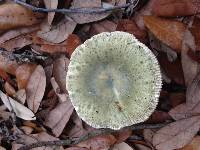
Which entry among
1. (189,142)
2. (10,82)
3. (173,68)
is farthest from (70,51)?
(189,142)

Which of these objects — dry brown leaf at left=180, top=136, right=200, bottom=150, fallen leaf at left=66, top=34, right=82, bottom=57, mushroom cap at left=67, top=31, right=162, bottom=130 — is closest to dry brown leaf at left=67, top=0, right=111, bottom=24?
fallen leaf at left=66, top=34, right=82, bottom=57

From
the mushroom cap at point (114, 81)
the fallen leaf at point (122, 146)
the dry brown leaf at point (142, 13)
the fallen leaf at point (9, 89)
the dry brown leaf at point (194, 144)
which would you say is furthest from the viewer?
the fallen leaf at point (9, 89)

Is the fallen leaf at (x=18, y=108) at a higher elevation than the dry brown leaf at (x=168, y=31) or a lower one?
lower

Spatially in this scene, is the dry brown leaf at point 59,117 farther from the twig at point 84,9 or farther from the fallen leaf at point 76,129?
the twig at point 84,9

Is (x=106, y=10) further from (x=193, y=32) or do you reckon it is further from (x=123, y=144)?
(x=123, y=144)

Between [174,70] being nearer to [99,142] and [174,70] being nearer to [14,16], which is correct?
[99,142]

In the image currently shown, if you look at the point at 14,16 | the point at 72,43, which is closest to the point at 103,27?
the point at 72,43

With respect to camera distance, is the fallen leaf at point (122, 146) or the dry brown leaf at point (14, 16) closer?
the fallen leaf at point (122, 146)

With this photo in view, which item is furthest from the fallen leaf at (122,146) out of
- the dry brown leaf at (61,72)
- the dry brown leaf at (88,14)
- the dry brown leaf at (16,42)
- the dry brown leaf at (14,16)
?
the dry brown leaf at (14,16)
